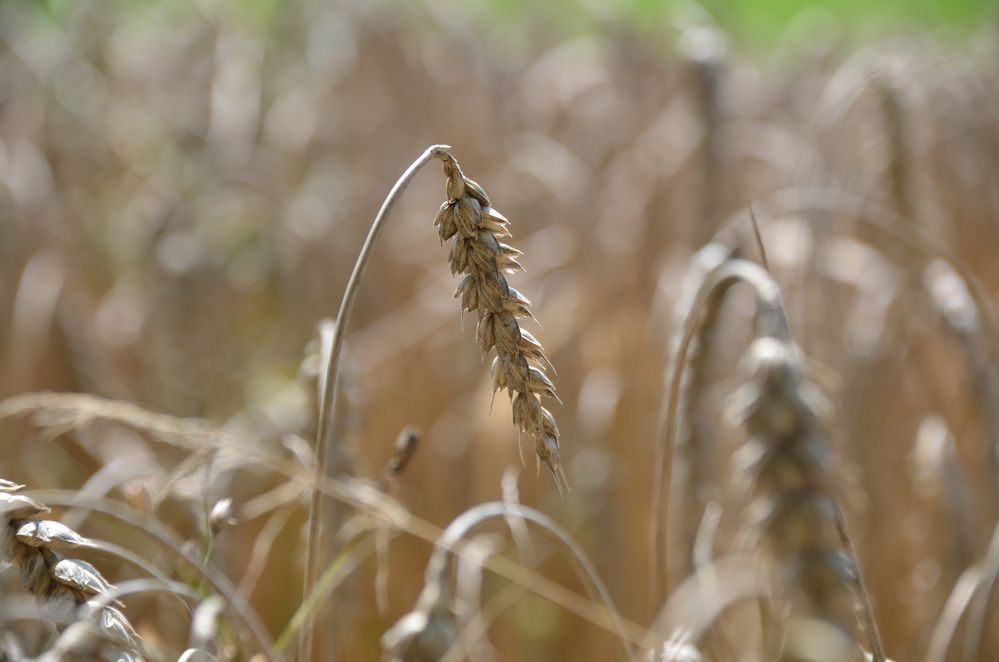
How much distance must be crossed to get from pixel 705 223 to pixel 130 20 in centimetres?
250

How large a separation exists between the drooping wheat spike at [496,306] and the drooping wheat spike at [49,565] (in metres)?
0.22

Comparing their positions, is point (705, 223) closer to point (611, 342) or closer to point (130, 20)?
point (611, 342)

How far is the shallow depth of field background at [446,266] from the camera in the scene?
46.3 inches

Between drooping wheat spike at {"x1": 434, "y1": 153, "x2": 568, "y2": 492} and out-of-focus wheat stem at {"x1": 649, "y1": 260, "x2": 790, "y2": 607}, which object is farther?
out-of-focus wheat stem at {"x1": 649, "y1": 260, "x2": 790, "y2": 607}

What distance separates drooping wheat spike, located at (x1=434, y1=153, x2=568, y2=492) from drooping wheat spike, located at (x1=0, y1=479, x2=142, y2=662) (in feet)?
0.71

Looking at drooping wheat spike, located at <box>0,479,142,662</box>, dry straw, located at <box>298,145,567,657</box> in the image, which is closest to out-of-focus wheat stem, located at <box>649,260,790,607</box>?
dry straw, located at <box>298,145,567,657</box>

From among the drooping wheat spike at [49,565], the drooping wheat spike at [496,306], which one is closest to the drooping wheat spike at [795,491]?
the drooping wheat spike at [496,306]

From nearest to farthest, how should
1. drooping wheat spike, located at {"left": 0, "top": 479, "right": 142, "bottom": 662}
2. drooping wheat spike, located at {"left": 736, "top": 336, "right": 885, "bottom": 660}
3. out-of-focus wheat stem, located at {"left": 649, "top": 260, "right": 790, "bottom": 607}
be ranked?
1. drooping wheat spike, located at {"left": 736, "top": 336, "right": 885, "bottom": 660}
2. drooping wheat spike, located at {"left": 0, "top": 479, "right": 142, "bottom": 662}
3. out-of-focus wheat stem, located at {"left": 649, "top": 260, "right": 790, "bottom": 607}

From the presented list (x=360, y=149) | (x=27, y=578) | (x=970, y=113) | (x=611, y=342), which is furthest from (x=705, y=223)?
(x=360, y=149)

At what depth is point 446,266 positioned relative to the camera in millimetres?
1898

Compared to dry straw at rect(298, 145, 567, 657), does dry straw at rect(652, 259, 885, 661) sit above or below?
→ below

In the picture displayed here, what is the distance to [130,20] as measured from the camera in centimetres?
312

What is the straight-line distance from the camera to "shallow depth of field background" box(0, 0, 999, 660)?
1.18 metres

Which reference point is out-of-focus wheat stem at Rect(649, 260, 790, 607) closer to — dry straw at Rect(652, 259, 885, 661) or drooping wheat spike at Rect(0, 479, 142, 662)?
dry straw at Rect(652, 259, 885, 661)
